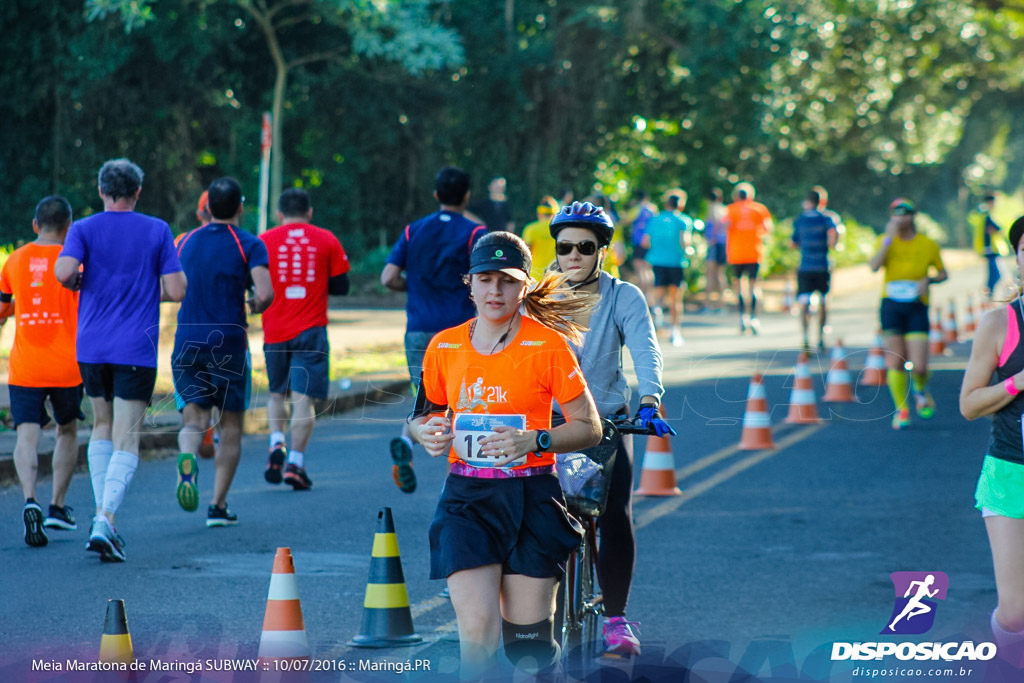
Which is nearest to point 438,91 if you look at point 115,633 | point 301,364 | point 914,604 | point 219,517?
point 301,364

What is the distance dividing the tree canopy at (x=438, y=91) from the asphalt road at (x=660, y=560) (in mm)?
12207

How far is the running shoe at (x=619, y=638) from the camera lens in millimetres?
5746

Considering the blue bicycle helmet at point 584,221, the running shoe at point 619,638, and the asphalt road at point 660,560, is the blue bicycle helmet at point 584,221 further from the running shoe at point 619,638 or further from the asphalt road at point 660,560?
the asphalt road at point 660,560

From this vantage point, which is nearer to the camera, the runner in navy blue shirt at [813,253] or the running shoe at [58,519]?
the running shoe at [58,519]

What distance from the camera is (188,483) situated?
27.3 ft

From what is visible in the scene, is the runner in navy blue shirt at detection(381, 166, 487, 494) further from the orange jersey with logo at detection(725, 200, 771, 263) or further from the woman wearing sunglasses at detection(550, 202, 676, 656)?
the orange jersey with logo at detection(725, 200, 771, 263)

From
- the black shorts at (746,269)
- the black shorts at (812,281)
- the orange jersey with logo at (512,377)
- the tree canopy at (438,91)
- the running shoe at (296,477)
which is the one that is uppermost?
the tree canopy at (438,91)

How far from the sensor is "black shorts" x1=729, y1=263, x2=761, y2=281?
22703 millimetres

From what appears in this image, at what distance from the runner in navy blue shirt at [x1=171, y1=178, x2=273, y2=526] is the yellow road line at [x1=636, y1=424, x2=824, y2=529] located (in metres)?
2.53

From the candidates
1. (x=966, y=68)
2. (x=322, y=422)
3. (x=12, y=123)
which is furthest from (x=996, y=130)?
(x=322, y=422)

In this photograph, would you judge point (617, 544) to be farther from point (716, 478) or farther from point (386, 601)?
point (716, 478)

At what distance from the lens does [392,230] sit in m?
31.9

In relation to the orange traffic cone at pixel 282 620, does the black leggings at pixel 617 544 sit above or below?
above

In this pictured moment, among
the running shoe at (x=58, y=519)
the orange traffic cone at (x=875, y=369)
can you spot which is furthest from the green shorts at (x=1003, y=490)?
the orange traffic cone at (x=875, y=369)
